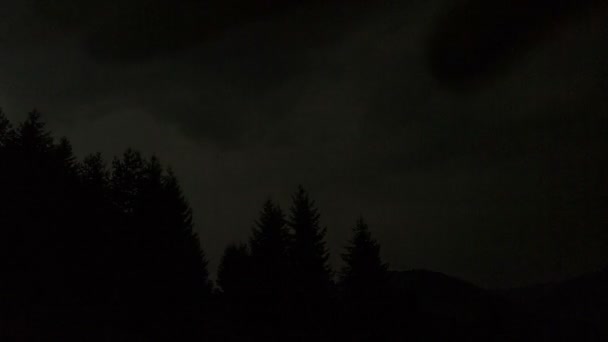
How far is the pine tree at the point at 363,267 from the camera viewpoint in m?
39.9

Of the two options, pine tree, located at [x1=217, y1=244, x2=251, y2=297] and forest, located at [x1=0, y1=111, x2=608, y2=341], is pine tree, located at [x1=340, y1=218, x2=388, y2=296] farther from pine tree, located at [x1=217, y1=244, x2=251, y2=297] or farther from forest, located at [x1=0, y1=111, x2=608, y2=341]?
pine tree, located at [x1=217, y1=244, x2=251, y2=297]

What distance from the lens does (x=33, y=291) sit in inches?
1255

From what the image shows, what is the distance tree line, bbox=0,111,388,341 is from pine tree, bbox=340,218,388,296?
0.25 feet

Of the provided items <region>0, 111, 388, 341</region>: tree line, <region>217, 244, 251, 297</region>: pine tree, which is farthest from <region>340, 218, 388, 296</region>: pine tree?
<region>217, 244, 251, 297</region>: pine tree

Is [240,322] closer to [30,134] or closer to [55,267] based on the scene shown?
[55,267]

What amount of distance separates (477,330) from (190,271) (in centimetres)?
3840

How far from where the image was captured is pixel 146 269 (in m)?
32.6

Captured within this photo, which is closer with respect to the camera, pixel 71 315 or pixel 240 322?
pixel 71 315

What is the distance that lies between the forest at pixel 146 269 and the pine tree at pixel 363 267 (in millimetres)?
79

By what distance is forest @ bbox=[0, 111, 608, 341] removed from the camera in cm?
3136

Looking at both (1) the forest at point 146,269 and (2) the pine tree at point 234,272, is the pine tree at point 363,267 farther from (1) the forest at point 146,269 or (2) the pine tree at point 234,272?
(2) the pine tree at point 234,272

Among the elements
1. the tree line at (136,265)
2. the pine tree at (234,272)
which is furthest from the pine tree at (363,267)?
the pine tree at (234,272)

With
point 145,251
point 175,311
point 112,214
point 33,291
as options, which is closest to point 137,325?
point 175,311

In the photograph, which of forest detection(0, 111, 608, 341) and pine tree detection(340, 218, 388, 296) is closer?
forest detection(0, 111, 608, 341)
